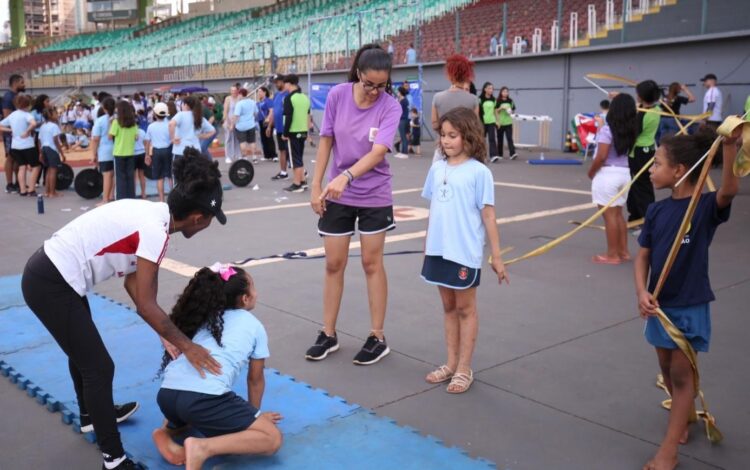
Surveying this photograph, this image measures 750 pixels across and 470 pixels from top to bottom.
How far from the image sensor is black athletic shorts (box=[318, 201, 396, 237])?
4.58 meters

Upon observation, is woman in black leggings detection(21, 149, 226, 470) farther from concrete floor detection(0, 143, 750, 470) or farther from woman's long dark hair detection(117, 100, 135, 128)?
woman's long dark hair detection(117, 100, 135, 128)

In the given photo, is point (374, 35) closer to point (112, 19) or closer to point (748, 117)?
point (748, 117)

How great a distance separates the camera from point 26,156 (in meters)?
12.3

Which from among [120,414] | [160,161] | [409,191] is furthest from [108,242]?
[409,191]

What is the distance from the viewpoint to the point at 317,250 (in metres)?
7.97

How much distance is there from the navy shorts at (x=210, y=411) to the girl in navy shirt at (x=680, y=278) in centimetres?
186

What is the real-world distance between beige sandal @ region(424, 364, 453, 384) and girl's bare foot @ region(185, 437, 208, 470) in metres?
1.57

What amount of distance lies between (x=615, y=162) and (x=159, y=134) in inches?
278

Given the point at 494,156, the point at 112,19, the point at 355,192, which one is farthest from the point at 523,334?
the point at 112,19

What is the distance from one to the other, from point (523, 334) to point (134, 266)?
2.93 metres

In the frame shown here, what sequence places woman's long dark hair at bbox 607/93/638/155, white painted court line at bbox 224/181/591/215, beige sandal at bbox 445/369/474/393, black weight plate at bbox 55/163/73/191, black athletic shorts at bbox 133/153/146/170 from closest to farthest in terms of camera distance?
1. beige sandal at bbox 445/369/474/393
2. woman's long dark hair at bbox 607/93/638/155
3. white painted court line at bbox 224/181/591/215
4. black athletic shorts at bbox 133/153/146/170
5. black weight plate at bbox 55/163/73/191

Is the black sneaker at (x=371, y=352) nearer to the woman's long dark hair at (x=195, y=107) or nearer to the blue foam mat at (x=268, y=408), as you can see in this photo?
the blue foam mat at (x=268, y=408)

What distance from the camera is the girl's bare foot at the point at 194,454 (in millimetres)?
3141

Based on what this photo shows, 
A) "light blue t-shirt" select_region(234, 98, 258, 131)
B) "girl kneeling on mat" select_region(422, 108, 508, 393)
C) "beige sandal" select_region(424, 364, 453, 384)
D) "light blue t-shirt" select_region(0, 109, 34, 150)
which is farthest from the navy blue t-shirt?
"light blue t-shirt" select_region(234, 98, 258, 131)
